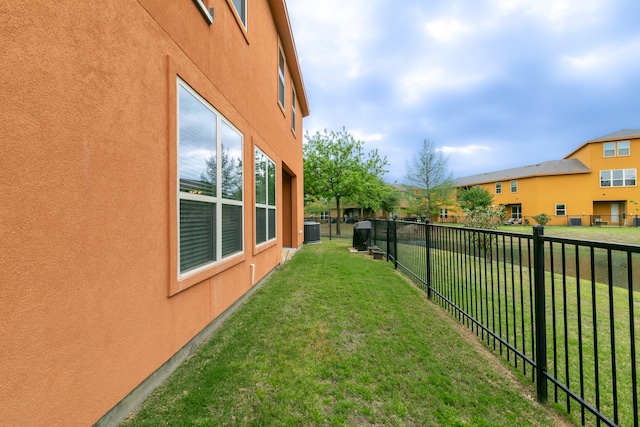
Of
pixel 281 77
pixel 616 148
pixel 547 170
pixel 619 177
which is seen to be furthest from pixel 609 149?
pixel 281 77

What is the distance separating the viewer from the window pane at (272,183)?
6.44 meters

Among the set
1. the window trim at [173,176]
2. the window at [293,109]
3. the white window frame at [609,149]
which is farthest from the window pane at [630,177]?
the window trim at [173,176]

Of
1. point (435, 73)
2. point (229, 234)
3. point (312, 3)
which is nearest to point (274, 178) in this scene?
point (229, 234)

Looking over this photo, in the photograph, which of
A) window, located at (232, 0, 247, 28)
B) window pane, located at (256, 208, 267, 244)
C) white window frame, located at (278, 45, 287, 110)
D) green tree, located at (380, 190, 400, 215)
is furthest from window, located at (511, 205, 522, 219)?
window, located at (232, 0, 247, 28)

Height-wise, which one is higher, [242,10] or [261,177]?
[242,10]

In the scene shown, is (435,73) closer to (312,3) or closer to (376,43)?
(376,43)

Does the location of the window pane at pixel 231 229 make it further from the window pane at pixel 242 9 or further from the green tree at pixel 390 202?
the green tree at pixel 390 202

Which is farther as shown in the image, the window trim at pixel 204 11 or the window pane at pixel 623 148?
the window pane at pixel 623 148

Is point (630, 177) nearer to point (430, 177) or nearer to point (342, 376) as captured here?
point (430, 177)

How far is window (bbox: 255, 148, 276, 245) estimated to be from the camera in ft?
17.9

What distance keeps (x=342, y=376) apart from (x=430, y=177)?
98.0ft

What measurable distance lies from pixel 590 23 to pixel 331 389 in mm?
→ 21927

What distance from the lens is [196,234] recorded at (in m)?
3.06

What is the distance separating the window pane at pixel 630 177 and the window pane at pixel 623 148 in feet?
6.05
